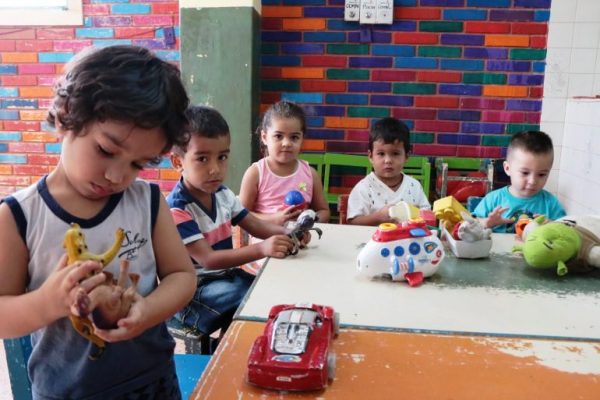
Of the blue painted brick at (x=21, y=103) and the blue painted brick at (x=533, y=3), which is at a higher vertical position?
the blue painted brick at (x=533, y=3)

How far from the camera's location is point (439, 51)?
142 inches

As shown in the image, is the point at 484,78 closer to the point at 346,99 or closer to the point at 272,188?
the point at 346,99

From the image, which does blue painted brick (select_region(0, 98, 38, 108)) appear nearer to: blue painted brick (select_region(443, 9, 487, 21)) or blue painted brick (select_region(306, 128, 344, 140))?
blue painted brick (select_region(306, 128, 344, 140))

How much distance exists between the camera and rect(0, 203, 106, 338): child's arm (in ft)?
2.52

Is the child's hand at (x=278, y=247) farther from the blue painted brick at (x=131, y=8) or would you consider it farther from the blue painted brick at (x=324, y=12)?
the blue painted brick at (x=131, y=8)

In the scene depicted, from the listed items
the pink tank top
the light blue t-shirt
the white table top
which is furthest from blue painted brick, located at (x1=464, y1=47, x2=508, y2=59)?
the white table top

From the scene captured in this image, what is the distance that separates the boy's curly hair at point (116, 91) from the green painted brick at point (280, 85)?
276 cm

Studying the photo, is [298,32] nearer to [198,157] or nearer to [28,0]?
[28,0]

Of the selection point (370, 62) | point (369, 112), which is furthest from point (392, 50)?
point (369, 112)

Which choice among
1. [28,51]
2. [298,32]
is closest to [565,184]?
[298,32]

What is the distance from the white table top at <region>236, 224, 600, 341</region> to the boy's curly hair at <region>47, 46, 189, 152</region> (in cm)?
46

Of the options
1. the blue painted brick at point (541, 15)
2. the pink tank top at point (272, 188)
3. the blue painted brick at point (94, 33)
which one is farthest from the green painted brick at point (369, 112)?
the blue painted brick at point (94, 33)

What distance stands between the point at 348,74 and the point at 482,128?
3.24 feet

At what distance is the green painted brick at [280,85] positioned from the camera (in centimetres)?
373
